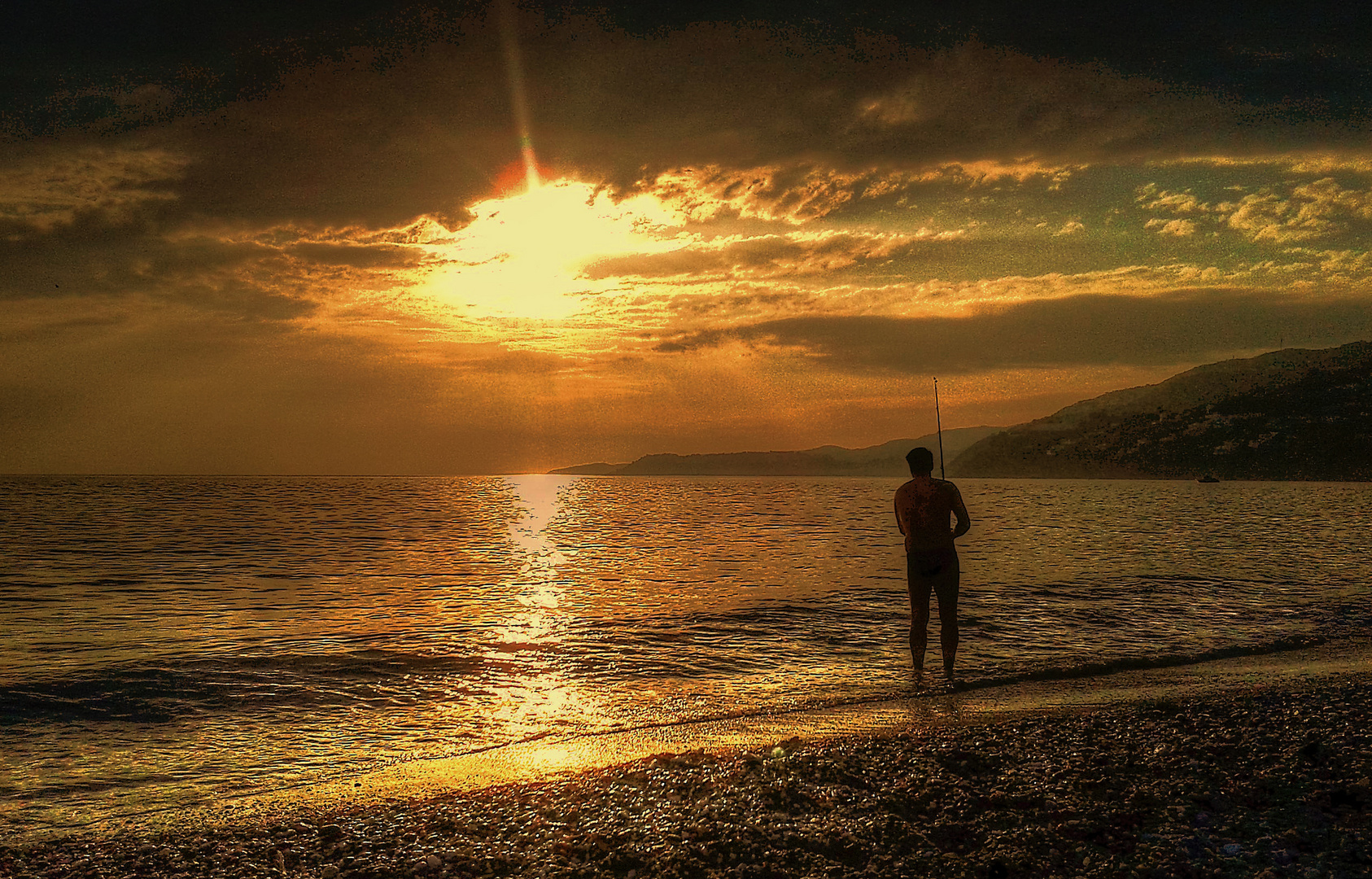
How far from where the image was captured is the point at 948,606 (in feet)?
33.7

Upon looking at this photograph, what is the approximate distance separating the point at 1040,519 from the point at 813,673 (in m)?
44.4

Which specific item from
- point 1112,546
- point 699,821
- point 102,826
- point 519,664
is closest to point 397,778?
point 102,826

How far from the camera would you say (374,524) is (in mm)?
52188

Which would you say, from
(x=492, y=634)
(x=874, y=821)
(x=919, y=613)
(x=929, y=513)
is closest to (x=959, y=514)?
(x=929, y=513)

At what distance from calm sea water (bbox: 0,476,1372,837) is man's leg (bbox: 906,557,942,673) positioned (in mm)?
360

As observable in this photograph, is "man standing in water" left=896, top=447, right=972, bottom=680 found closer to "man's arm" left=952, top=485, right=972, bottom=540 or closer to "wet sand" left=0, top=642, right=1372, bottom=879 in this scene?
"man's arm" left=952, top=485, right=972, bottom=540

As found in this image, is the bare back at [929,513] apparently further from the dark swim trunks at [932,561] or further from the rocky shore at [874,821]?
the rocky shore at [874,821]

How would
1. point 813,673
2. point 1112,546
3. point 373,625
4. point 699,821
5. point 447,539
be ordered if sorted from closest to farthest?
point 699,821 → point 813,673 → point 373,625 → point 1112,546 → point 447,539

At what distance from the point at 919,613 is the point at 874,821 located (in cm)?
560

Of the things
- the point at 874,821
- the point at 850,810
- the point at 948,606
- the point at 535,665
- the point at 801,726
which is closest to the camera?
the point at 874,821

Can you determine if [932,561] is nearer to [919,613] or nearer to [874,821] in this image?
[919,613]

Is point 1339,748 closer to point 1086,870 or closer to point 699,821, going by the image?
point 1086,870

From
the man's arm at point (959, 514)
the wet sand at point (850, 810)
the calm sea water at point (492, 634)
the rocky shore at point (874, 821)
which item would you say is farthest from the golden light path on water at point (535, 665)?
the man's arm at point (959, 514)

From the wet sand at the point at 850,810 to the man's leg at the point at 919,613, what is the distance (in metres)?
2.61
